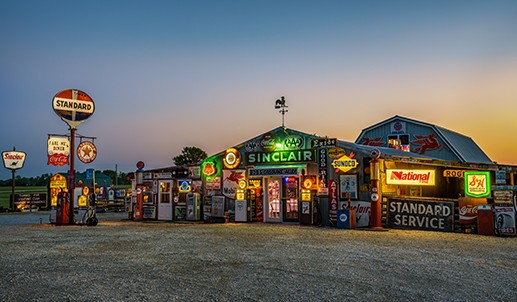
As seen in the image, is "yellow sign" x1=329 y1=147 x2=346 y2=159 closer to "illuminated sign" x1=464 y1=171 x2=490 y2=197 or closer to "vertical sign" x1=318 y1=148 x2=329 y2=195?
"vertical sign" x1=318 y1=148 x2=329 y2=195

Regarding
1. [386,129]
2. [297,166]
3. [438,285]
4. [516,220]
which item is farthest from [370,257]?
[386,129]

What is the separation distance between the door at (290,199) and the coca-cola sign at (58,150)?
32.9ft

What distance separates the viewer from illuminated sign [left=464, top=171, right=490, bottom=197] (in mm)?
14703

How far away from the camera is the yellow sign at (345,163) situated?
16891 mm

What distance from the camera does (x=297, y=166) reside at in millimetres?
18250

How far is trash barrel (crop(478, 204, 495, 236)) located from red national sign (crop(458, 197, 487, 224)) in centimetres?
30

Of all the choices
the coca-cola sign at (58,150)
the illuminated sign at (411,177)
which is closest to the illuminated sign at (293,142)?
the illuminated sign at (411,177)

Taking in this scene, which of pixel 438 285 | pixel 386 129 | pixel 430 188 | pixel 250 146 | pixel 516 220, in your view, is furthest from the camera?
pixel 386 129

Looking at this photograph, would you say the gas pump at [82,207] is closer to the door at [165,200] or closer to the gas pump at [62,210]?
the gas pump at [62,210]

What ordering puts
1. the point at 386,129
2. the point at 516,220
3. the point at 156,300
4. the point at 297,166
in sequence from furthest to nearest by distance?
the point at 386,129, the point at 297,166, the point at 516,220, the point at 156,300

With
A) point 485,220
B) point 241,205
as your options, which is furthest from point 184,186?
point 485,220

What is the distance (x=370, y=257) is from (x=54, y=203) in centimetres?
1586

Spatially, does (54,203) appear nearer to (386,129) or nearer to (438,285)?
(438,285)

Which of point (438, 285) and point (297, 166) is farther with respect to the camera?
point (297, 166)
